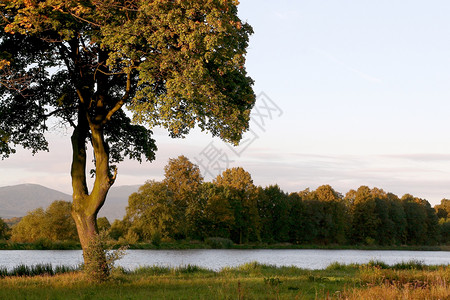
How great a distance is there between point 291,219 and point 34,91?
230 ft

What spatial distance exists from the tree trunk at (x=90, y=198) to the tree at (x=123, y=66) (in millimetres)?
44

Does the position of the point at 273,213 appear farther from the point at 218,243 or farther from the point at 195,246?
the point at 195,246

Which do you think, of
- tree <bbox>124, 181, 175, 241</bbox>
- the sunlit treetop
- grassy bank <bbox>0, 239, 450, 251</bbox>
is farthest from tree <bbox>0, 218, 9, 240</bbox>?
the sunlit treetop

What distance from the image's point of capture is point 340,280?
1831 centimetres

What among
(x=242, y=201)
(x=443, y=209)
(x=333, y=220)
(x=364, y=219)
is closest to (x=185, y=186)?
(x=242, y=201)

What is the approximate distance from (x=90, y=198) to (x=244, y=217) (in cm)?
6226

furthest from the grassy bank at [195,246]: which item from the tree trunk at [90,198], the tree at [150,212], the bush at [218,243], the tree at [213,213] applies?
the tree at [213,213]

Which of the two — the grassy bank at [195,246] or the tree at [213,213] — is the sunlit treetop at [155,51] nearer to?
the grassy bank at [195,246]

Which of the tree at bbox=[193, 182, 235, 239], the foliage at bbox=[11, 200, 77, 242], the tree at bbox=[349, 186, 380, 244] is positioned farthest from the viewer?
the tree at bbox=[349, 186, 380, 244]

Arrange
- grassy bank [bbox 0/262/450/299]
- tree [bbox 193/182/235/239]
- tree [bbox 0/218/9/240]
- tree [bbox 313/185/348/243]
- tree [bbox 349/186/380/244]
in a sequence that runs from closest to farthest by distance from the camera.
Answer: grassy bank [bbox 0/262/450/299] → tree [bbox 0/218/9/240] → tree [bbox 193/182/235/239] → tree [bbox 313/185/348/243] → tree [bbox 349/186/380/244]

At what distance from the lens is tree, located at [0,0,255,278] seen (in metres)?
16.5

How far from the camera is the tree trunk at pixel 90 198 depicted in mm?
16750

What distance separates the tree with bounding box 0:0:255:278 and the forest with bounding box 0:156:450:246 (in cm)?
3379

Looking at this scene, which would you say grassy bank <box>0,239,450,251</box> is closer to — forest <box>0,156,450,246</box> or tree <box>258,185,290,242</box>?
forest <box>0,156,450,246</box>
